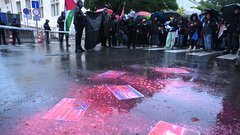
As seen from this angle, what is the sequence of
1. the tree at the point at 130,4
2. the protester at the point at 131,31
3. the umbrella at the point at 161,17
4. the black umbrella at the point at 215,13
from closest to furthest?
the black umbrella at the point at 215,13 < the protester at the point at 131,31 < the umbrella at the point at 161,17 < the tree at the point at 130,4

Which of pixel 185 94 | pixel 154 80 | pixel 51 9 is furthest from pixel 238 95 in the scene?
pixel 51 9

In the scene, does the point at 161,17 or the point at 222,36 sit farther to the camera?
the point at 161,17

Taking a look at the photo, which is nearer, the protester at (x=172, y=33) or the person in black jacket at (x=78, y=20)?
the person in black jacket at (x=78, y=20)

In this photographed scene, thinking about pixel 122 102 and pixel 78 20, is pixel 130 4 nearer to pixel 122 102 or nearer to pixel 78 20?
pixel 78 20

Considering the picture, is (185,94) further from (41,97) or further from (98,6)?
(98,6)

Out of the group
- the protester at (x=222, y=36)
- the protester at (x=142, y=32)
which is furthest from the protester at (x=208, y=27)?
the protester at (x=142, y=32)

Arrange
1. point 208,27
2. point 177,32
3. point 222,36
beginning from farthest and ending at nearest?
1. point 177,32
2. point 222,36
3. point 208,27

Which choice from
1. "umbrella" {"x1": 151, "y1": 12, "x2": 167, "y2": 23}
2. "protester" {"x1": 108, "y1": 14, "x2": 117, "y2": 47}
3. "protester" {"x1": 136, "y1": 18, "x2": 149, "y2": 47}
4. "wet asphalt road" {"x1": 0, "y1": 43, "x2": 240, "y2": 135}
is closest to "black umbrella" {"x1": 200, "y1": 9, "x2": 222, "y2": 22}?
"umbrella" {"x1": 151, "y1": 12, "x2": 167, "y2": 23}

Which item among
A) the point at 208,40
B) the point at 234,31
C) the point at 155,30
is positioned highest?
the point at 155,30

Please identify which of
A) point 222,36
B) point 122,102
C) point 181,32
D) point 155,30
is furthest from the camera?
point 155,30

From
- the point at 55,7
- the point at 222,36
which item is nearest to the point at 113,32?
the point at 222,36

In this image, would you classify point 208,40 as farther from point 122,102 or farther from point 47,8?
point 47,8

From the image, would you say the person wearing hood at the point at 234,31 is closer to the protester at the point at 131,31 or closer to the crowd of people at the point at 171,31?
the crowd of people at the point at 171,31

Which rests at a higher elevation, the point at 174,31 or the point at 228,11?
the point at 228,11
